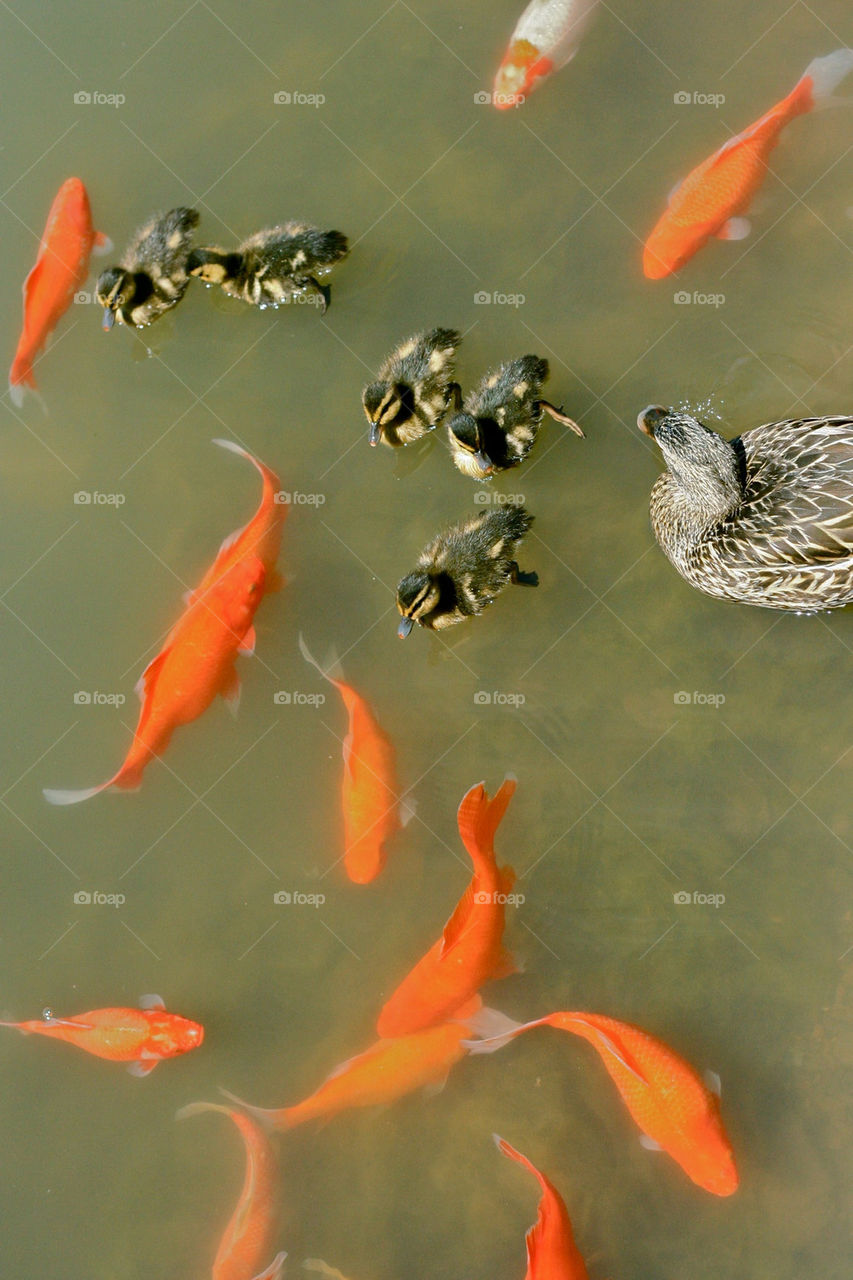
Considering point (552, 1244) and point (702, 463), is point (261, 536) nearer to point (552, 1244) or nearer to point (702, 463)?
point (702, 463)

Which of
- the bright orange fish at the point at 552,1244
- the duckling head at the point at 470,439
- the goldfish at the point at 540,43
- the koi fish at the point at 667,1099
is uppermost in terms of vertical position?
the goldfish at the point at 540,43

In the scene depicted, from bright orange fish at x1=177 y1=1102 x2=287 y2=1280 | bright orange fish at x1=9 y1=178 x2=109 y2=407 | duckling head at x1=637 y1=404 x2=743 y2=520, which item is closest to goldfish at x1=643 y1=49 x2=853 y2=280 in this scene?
duckling head at x1=637 y1=404 x2=743 y2=520

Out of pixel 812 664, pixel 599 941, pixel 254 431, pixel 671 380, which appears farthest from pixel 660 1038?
pixel 254 431

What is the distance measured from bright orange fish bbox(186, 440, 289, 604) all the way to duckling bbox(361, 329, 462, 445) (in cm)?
44

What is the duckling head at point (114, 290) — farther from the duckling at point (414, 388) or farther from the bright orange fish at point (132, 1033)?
the bright orange fish at point (132, 1033)

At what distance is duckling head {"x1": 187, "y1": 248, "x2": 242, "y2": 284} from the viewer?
342 cm

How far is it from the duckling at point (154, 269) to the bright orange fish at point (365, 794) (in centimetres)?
158

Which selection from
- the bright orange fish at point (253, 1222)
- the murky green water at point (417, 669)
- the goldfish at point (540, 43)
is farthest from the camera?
the goldfish at point (540, 43)

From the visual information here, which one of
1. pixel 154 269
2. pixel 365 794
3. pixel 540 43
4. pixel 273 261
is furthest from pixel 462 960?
pixel 540 43

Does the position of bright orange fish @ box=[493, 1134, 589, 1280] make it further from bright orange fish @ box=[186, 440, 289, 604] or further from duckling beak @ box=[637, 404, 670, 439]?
duckling beak @ box=[637, 404, 670, 439]

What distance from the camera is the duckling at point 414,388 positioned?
131 inches

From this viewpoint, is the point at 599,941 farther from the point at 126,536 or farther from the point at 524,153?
the point at 524,153

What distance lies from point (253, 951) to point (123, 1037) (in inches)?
20.7

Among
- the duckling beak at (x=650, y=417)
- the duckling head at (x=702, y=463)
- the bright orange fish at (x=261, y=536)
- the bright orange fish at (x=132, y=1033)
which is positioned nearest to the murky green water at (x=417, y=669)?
the bright orange fish at (x=261, y=536)
